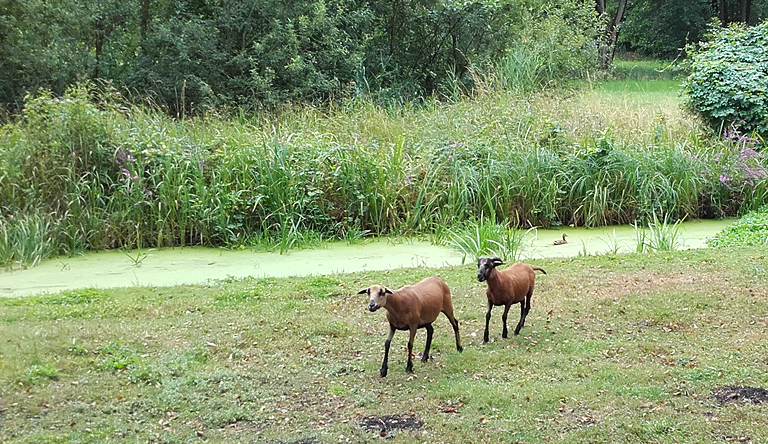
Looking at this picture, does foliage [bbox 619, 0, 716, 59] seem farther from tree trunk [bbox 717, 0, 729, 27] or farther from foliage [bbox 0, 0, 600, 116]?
foliage [bbox 0, 0, 600, 116]

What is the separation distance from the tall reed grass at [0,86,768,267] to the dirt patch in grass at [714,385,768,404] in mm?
4698

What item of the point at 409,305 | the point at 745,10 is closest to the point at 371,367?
the point at 409,305

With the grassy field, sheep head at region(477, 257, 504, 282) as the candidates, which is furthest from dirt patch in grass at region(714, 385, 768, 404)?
sheep head at region(477, 257, 504, 282)

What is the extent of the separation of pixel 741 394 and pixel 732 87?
33.3ft

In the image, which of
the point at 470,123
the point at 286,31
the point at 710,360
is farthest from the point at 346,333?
the point at 286,31

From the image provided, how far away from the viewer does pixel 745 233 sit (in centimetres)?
929

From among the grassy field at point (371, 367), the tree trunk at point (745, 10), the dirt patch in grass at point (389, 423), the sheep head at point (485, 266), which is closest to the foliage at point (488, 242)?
the grassy field at point (371, 367)

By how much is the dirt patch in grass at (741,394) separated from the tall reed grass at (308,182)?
15.4 ft

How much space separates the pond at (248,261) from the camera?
774cm

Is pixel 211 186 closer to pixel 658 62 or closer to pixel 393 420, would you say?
pixel 393 420

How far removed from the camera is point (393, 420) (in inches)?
163

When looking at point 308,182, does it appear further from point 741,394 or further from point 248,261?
point 741,394

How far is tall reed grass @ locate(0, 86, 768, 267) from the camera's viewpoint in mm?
9234

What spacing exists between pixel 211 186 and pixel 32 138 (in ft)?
8.05
